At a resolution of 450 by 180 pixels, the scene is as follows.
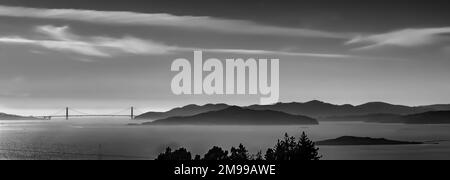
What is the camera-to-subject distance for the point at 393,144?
16675cm

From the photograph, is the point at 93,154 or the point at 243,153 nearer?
the point at 243,153
